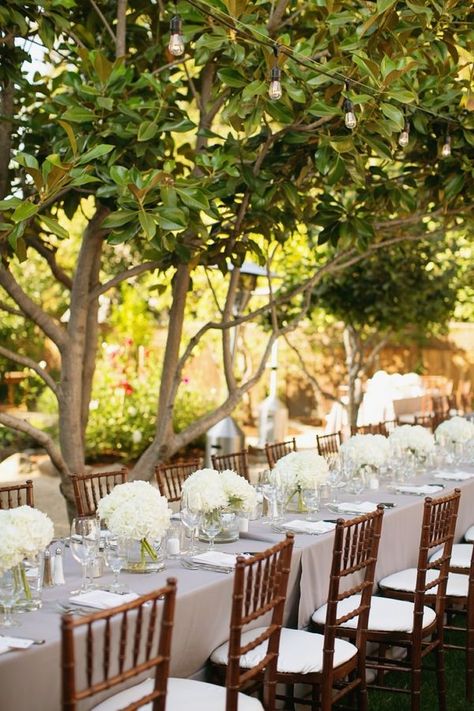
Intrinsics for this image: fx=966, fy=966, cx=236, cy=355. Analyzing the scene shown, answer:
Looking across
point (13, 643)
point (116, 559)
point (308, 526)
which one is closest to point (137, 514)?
point (116, 559)

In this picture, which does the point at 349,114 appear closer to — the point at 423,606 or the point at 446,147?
the point at 446,147

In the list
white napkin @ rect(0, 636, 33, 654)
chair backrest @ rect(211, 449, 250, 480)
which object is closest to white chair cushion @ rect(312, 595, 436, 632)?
white napkin @ rect(0, 636, 33, 654)

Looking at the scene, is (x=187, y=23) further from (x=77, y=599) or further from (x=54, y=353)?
(x=54, y=353)

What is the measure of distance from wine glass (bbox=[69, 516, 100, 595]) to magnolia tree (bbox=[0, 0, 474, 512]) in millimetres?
1256

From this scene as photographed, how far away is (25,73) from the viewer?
16.8 ft

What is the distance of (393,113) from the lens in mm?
4207

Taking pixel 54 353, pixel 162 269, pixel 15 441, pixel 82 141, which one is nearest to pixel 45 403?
pixel 15 441

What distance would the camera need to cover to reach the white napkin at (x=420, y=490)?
5051 millimetres

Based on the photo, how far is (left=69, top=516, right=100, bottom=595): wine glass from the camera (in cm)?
305

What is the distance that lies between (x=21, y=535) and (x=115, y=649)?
415 millimetres

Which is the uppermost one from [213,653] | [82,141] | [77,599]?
[82,141]

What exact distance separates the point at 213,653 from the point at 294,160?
113 inches

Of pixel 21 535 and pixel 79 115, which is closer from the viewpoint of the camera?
pixel 21 535

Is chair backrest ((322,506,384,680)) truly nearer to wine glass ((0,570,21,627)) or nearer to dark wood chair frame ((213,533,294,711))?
dark wood chair frame ((213,533,294,711))
